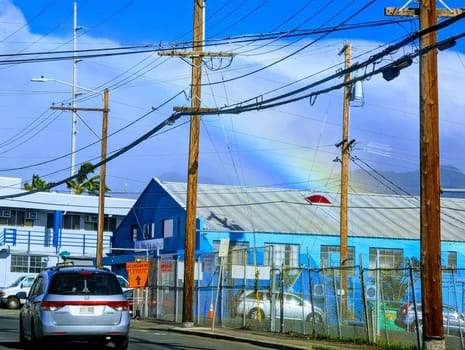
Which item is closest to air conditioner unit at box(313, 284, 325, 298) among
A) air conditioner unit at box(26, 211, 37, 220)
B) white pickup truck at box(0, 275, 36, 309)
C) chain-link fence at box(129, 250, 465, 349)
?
chain-link fence at box(129, 250, 465, 349)

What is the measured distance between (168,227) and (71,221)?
45.1 ft

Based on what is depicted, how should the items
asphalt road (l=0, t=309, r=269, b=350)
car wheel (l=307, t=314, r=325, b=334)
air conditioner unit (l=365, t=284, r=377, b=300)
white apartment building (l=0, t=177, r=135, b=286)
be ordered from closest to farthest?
asphalt road (l=0, t=309, r=269, b=350), air conditioner unit (l=365, t=284, r=377, b=300), car wheel (l=307, t=314, r=325, b=334), white apartment building (l=0, t=177, r=135, b=286)

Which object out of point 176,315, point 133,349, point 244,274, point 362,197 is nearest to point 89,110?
point 176,315

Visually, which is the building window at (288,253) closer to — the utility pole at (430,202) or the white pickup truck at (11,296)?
the white pickup truck at (11,296)

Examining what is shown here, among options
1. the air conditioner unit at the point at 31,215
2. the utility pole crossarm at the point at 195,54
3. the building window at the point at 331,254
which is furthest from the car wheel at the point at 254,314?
the air conditioner unit at the point at 31,215

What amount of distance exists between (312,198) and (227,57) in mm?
21538

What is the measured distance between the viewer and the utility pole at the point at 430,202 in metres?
16.3

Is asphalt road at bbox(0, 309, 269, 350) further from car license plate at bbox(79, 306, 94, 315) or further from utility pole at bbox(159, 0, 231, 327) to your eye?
car license plate at bbox(79, 306, 94, 315)

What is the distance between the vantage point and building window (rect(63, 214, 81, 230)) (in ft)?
182

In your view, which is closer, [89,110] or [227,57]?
[227,57]

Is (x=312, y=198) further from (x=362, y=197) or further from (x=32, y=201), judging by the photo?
(x=32, y=201)

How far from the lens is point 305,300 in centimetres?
2709

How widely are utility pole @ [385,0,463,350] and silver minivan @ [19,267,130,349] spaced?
600 cm

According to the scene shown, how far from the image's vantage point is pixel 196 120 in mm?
27594
